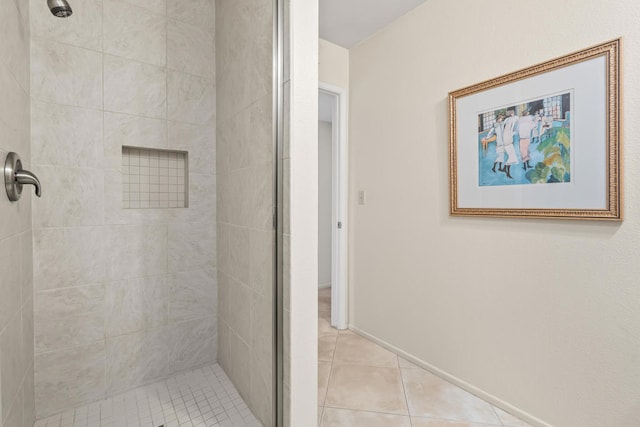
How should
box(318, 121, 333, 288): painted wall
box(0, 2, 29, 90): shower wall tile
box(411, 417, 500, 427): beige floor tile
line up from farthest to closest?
box(318, 121, 333, 288): painted wall
box(411, 417, 500, 427): beige floor tile
box(0, 2, 29, 90): shower wall tile

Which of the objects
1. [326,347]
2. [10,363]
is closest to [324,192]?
[326,347]

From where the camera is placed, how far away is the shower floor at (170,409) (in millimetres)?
1315

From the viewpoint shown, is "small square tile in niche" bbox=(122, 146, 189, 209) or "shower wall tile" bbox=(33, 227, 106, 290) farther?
"small square tile in niche" bbox=(122, 146, 189, 209)

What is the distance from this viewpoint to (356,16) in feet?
6.77

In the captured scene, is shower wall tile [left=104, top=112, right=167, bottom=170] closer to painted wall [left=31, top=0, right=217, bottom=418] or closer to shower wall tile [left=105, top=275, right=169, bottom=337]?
painted wall [left=31, top=0, right=217, bottom=418]

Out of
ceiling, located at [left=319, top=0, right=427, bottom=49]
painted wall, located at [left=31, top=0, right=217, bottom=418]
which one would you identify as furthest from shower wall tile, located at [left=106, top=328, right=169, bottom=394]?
ceiling, located at [left=319, top=0, right=427, bottom=49]

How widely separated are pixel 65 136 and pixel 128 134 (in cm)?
24

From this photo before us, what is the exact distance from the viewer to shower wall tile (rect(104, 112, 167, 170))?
146cm

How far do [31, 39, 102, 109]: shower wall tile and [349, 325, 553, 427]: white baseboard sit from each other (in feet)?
7.43

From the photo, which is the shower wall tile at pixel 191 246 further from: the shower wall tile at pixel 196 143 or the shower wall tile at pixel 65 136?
the shower wall tile at pixel 65 136

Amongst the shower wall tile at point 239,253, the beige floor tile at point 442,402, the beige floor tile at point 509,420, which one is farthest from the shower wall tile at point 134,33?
the beige floor tile at point 509,420

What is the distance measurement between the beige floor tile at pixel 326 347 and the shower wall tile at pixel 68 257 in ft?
4.65

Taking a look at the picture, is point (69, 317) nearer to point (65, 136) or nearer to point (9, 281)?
point (9, 281)

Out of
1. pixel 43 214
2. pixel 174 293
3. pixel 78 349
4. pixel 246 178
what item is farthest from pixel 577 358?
pixel 43 214
